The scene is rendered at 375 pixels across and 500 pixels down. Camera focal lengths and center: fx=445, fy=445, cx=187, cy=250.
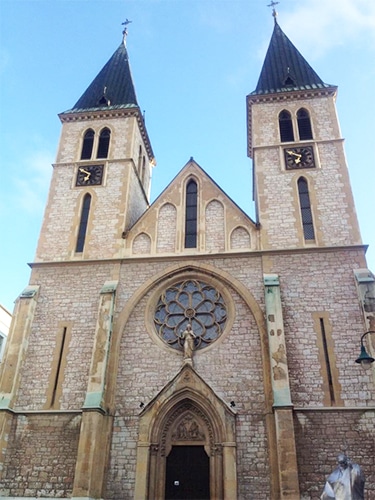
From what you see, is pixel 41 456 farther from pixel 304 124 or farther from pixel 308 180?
pixel 304 124

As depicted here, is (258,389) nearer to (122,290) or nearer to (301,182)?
(122,290)

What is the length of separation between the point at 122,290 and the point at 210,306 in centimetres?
326

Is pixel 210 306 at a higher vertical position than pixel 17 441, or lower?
higher

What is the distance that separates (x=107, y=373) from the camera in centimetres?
1446

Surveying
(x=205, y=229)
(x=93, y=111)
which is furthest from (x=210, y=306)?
(x=93, y=111)

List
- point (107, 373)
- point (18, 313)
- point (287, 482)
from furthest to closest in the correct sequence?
point (18, 313) → point (107, 373) → point (287, 482)

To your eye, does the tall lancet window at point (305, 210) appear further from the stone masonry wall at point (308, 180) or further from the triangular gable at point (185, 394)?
the triangular gable at point (185, 394)

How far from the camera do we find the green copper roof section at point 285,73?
21.2m

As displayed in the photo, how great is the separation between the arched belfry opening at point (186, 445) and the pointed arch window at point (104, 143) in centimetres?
1119

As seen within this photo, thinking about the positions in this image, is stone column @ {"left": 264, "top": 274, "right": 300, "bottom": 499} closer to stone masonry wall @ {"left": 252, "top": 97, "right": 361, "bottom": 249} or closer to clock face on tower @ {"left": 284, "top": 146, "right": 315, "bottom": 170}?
stone masonry wall @ {"left": 252, "top": 97, "right": 361, "bottom": 249}

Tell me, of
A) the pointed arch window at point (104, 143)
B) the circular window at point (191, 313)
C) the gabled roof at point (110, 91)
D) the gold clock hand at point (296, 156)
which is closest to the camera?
the circular window at point (191, 313)

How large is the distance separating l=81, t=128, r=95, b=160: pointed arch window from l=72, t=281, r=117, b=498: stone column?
8.67 meters

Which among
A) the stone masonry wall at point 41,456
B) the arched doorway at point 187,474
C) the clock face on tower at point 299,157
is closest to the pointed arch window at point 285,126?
the clock face on tower at point 299,157

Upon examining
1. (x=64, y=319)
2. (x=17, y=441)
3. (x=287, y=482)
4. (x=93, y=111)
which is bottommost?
(x=287, y=482)
